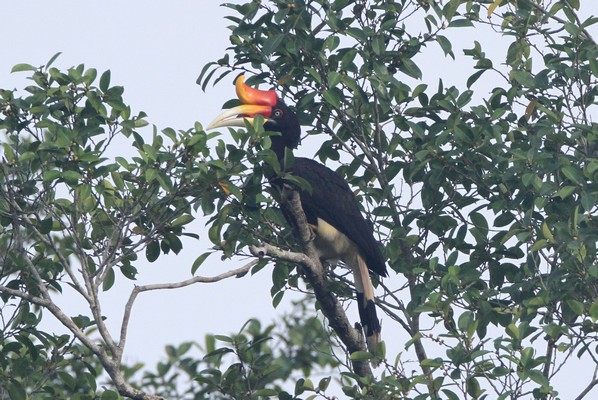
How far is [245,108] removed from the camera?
24.8 ft

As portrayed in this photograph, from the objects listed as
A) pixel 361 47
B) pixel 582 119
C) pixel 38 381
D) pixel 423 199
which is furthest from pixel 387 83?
pixel 38 381

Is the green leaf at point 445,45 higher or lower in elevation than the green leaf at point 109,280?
higher

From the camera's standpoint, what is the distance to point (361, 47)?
266 inches

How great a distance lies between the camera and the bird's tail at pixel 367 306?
7074 millimetres

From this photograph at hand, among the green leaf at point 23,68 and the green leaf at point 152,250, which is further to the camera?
the green leaf at point 152,250

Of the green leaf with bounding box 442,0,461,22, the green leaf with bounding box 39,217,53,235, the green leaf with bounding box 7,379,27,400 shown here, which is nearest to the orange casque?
the green leaf with bounding box 442,0,461,22

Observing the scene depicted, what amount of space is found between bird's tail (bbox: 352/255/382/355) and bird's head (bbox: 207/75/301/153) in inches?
42.7

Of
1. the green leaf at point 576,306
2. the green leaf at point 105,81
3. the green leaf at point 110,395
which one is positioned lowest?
the green leaf at point 576,306

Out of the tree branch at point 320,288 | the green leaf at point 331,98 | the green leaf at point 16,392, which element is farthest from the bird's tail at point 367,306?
the green leaf at point 16,392

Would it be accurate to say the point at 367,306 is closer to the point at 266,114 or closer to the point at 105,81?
the point at 266,114

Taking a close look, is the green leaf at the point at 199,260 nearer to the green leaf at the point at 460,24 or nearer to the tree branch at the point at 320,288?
the tree branch at the point at 320,288

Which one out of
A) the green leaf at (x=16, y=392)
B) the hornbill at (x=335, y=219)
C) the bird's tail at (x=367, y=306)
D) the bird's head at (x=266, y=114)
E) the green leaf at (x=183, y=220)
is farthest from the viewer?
the bird's head at (x=266, y=114)

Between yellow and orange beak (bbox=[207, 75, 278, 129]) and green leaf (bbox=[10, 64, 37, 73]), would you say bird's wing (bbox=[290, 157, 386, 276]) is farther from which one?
green leaf (bbox=[10, 64, 37, 73])

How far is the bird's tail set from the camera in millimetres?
7074
